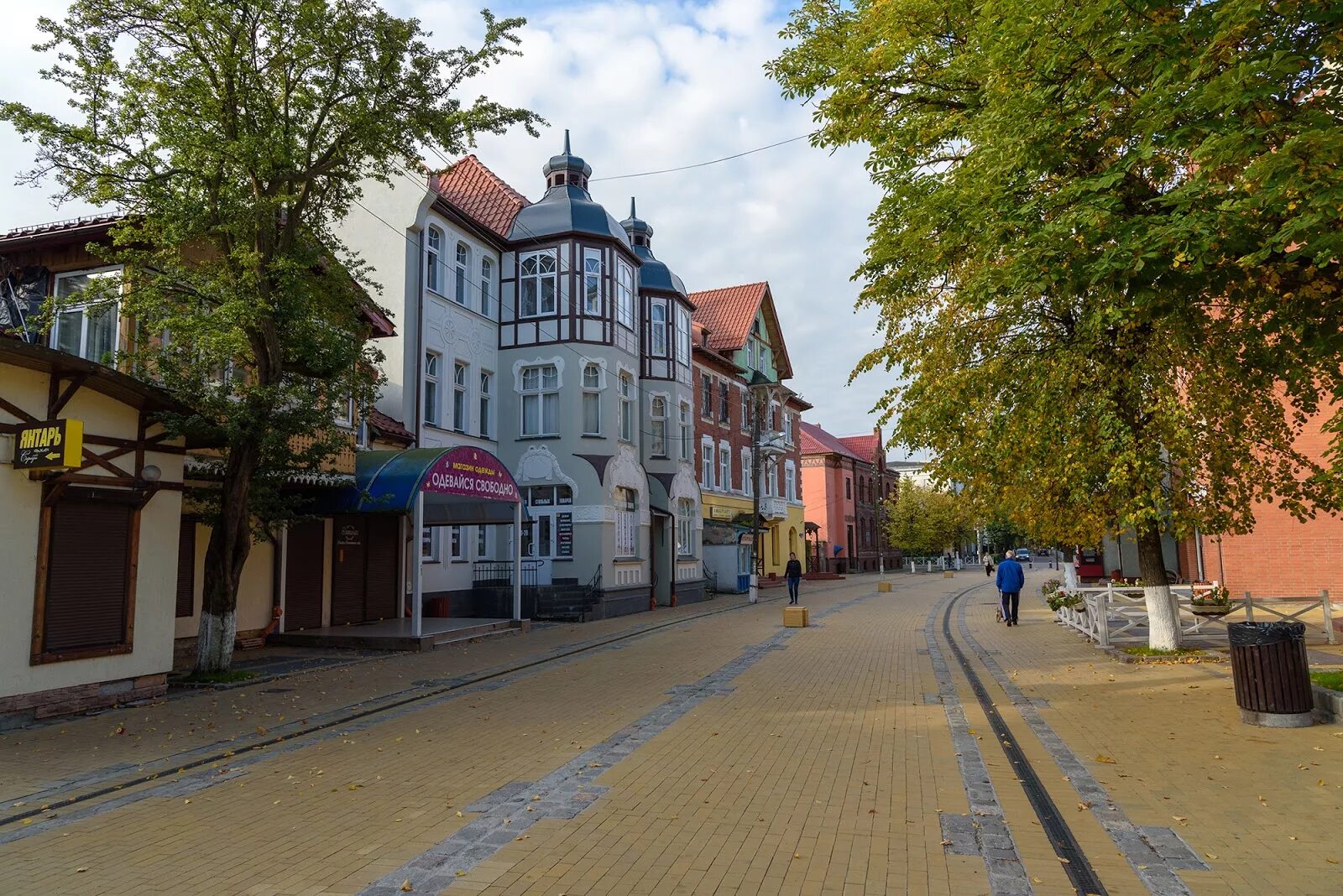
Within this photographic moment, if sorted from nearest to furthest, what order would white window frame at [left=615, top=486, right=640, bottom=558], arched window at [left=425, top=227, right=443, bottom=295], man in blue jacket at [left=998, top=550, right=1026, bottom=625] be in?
man in blue jacket at [left=998, top=550, right=1026, bottom=625], arched window at [left=425, top=227, right=443, bottom=295], white window frame at [left=615, top=486, right=640, bottom=558]

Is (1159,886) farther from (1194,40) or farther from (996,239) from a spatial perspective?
(1194,40)

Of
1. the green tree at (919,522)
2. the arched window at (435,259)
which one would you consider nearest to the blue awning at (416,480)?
the arched window at (435,259)

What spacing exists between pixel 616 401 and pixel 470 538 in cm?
599

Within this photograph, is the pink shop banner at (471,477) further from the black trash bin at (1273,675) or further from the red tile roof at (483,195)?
the black trash bin at (1273,675)

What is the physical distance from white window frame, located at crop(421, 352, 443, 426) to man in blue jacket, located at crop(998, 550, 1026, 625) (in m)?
14.5

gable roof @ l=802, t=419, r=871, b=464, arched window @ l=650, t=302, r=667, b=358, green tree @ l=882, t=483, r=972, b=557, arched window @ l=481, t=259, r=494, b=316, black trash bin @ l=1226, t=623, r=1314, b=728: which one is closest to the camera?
black trash bin @ l=1226, t=623, r=1314, b=728

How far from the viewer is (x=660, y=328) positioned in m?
30.8

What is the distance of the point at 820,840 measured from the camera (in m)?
5.55

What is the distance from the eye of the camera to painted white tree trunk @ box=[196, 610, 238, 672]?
1262 cm

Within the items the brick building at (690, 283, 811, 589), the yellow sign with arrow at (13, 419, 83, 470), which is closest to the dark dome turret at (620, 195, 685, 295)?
the brick building at (690, 283, 811, 589)

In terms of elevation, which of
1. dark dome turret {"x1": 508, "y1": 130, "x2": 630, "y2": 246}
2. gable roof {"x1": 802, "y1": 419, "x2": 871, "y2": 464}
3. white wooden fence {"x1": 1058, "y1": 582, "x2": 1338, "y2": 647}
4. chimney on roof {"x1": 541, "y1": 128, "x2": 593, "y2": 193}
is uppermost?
chimney on roof {"x1": 541, "y1": 128, "x2": 593, "y2": 193}

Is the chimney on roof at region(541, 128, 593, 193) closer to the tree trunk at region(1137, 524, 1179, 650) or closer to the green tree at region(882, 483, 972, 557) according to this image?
the tree trunk at region(1137, 524, 1179, 650)

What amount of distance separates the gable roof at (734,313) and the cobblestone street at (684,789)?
29.7 metres

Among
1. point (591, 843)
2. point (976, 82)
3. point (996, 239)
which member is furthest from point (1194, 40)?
point (591, 843)
